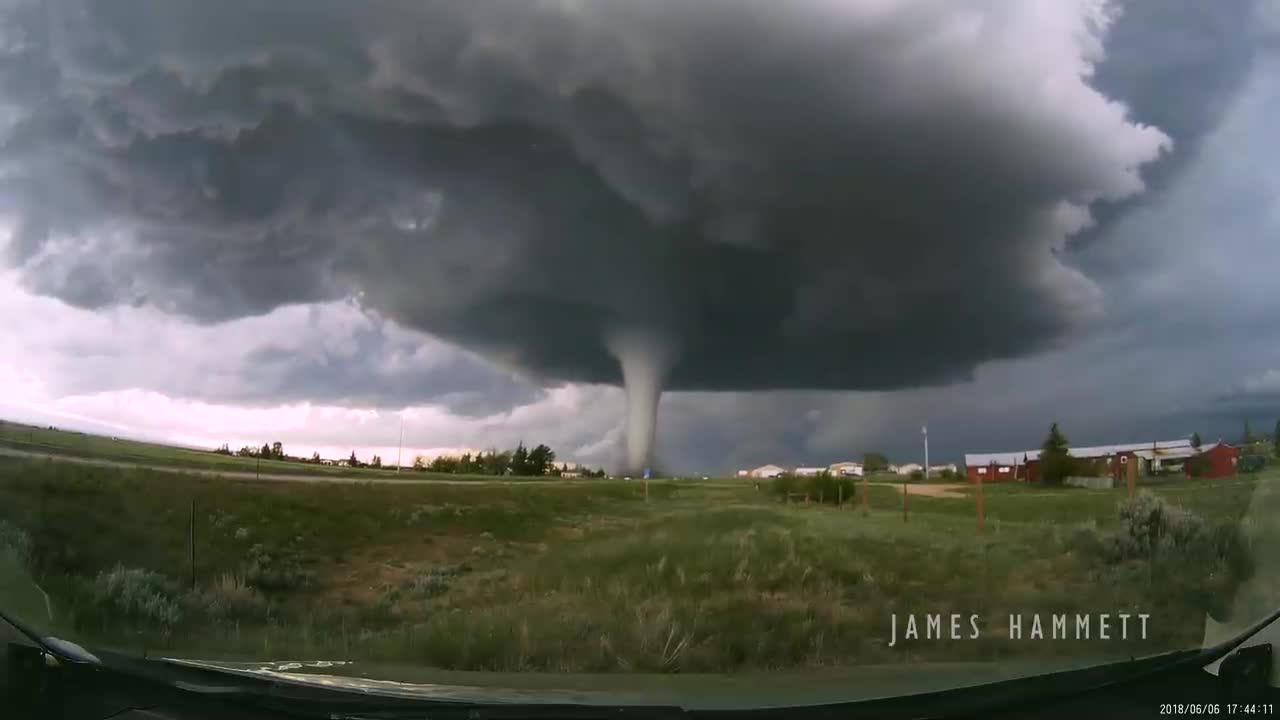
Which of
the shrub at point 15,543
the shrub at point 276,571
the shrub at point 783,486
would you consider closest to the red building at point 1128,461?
the shrub at point 783,486

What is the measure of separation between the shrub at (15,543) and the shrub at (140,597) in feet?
2.31

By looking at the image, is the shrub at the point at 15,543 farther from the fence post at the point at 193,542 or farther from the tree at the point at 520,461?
the tree at the point at 520,461

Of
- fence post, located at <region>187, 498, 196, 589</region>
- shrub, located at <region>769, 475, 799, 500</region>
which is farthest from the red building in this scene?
fence post, located at <region>187, 498, 196, 589</region>

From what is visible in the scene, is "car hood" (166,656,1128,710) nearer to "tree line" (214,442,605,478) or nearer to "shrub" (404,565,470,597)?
"shrub" (404,565,470,597)

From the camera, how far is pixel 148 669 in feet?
11.9

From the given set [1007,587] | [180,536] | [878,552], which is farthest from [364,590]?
[1007,587]

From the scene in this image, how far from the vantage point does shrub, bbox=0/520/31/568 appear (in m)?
→ 4.57

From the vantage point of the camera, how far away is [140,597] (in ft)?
13.4

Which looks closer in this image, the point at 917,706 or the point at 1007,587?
the point at 917,706

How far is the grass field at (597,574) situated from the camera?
11.4 ft

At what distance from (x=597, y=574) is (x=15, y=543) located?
135 inches

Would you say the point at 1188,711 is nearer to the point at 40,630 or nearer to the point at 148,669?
the point at 148,669

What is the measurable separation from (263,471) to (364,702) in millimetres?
1740

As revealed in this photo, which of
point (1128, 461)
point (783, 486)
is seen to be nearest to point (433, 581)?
point (783, 486)
